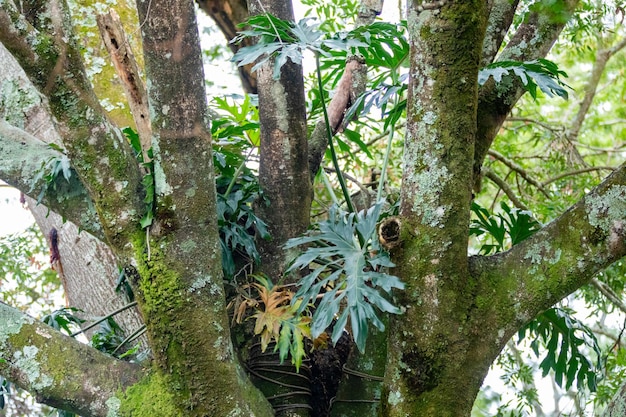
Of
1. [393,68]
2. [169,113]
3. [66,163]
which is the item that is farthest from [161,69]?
[393,68]

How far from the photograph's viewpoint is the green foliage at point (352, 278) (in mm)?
1588

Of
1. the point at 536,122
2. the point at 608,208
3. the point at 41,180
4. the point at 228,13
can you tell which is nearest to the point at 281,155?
the point at 41,180

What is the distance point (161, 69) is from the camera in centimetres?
165

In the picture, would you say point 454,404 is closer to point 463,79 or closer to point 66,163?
point 463,79

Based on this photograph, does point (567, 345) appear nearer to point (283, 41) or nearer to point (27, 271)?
point (283, 41)

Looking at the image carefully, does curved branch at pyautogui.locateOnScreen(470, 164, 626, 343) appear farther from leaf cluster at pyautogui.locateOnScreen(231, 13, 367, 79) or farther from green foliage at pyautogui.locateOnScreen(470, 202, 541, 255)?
leaf cluster at pyautogui.locateOnScreen(231, 13, 367, 79)

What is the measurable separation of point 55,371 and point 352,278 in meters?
0.72

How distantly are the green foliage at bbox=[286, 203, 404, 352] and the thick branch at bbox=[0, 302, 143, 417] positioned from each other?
0.48 m

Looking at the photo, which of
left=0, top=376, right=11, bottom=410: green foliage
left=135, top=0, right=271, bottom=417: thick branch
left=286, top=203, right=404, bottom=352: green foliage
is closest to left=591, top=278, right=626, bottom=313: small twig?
left=286, top=203, right=404, bottom=352: green foliage

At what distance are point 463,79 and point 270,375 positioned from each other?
97 centimetres

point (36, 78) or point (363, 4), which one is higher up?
point (363, 4)

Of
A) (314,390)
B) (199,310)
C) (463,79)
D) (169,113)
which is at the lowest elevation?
(314,390)

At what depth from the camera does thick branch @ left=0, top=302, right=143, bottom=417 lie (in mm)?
1665

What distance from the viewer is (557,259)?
1.64 meters
